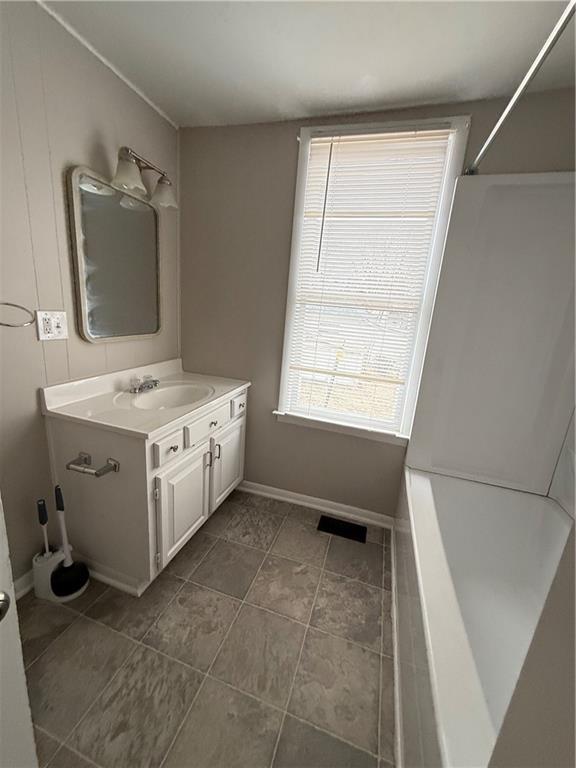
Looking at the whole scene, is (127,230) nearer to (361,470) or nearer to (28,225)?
(28,225)

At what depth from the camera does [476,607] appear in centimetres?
127

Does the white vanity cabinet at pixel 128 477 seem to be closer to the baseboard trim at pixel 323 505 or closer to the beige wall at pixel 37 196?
the beige wall at pixel 37 196

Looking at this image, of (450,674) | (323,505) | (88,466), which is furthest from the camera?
(323,505)

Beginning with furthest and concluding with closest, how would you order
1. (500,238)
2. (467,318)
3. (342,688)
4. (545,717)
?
(467,318) < (500,238) < (342,688) < (545,717)

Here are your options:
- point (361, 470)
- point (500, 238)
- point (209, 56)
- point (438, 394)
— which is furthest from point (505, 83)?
point (361, 470)

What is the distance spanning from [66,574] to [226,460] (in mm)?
891

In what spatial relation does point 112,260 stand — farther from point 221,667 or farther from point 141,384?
point 221,667

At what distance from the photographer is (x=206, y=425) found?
1.58 m

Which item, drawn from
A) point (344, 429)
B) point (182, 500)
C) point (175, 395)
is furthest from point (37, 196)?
point (344, 429)

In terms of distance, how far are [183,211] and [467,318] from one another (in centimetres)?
181

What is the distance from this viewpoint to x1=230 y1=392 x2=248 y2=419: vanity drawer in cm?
187

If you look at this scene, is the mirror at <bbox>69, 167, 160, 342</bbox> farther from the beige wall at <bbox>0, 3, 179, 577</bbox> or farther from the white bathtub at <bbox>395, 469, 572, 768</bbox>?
the white bathtub at <bbox>395, 469, 572, 768</bbox>

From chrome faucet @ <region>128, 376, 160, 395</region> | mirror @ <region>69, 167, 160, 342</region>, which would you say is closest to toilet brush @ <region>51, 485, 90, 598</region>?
chrome faucet @ <region>128, 376, 160, 395</region>

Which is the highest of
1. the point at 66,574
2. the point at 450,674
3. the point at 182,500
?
the point at 450,674
